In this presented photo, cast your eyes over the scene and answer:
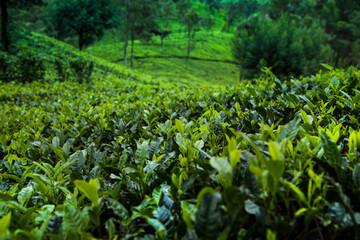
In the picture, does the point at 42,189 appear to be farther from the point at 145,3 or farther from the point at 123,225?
the point at 145,3

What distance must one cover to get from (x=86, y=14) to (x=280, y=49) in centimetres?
2166

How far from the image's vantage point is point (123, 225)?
81 centimetres

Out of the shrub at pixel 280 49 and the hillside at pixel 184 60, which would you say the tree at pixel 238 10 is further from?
the shrub at pixel 280 49

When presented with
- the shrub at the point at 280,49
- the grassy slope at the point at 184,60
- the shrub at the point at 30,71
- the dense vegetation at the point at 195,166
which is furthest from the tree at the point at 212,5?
the dense vegetation at the point at 195,166

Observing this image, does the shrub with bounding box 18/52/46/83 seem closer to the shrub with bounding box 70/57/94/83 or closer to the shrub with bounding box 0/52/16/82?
the shrub with bounding box 0/52/16/82

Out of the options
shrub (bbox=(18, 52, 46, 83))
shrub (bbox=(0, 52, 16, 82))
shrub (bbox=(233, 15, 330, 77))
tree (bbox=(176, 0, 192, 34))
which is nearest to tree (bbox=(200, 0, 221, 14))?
tree (bbox=(176, 0, 192, 34))

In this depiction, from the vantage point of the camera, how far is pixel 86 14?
24828mm

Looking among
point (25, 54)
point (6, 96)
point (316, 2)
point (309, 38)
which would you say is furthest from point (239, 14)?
point (6, 96)

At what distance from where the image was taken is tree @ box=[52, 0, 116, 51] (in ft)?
81.7

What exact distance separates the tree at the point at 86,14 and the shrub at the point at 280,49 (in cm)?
1566

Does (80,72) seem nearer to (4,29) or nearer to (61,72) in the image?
(61,72)

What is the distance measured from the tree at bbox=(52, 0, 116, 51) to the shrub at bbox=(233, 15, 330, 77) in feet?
51.4

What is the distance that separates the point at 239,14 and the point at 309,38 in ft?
199

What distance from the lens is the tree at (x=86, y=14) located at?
2491cm
